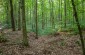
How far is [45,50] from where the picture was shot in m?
12.6

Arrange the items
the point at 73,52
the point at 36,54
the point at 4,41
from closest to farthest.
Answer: the point at 36,54
the point at 73,52
the point at 4,41

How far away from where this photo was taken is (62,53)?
40.1ft

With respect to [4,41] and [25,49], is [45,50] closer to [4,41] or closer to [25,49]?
[25,49]

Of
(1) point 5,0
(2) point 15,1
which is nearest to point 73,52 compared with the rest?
(1) point 5,0

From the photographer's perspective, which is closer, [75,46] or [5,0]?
[75,46]

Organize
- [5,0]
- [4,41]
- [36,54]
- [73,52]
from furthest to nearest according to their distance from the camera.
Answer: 1. [5,0]
2. [4,41]
3. [73,52]
4. [36,54]

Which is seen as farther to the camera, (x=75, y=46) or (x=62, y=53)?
(x=75, y=46)

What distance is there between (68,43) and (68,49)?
5.69 feet

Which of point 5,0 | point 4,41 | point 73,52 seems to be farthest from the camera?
point 5,0

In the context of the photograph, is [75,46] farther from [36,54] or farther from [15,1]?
[15,1]

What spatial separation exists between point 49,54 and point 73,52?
6.48 ft

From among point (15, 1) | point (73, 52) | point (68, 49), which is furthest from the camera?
point (15, 1)

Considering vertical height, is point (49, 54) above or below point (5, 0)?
below

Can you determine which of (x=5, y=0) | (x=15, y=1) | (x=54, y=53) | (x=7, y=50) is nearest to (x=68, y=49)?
(x=54, y=53)
